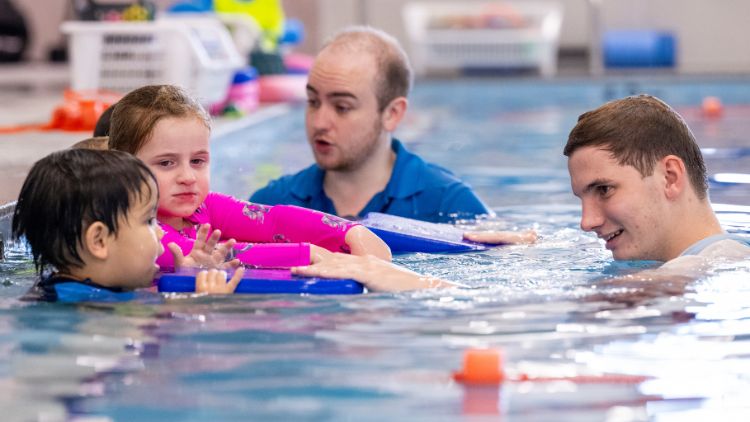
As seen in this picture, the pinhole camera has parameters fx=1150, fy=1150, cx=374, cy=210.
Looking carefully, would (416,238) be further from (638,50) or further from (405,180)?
(638,50)

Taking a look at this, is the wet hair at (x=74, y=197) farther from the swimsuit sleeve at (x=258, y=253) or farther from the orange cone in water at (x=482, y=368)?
the orange cone in water at (x=482, y=368)

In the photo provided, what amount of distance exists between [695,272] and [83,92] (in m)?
5.37

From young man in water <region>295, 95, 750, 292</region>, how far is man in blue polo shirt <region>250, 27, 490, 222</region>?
110 cm

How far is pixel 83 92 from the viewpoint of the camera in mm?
7492

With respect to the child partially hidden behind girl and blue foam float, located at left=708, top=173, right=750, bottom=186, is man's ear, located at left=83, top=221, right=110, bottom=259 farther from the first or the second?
blue foam float, located at left=708, top=173, right=750, bottom=186

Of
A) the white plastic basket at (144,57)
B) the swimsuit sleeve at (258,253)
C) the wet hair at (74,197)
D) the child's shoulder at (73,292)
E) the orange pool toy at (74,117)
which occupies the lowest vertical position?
the child's shoulder at (73,292)

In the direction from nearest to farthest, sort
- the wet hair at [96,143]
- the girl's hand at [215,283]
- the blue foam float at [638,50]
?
the girl's hand at [215,283] < the wet hair at [96,143] < the blue foam float at [638,50]

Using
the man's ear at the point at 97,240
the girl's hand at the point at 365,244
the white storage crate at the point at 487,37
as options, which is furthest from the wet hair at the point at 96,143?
the white storage crate at the point at 487,37

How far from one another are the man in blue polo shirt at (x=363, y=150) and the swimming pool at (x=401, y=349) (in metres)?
0.63

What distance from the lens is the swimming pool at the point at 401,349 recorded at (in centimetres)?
210

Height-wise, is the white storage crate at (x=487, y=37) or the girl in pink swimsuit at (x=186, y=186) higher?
the white storage crate at (x=487, y=37)

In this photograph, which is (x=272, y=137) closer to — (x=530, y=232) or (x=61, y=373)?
(x=530, y=232)

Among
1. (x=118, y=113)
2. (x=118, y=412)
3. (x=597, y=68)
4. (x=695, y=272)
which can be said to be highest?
(x=597, y=68)

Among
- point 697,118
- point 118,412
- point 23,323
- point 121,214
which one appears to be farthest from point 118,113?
point 697,118
